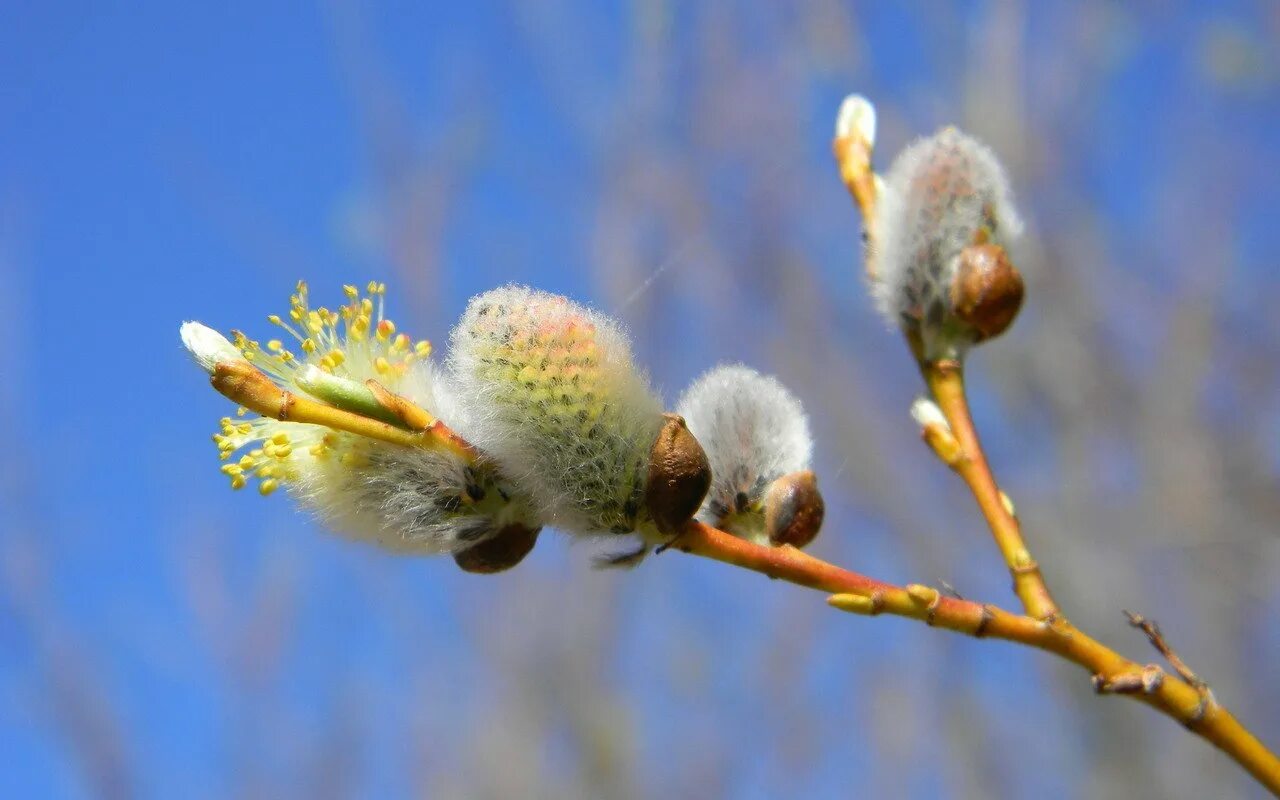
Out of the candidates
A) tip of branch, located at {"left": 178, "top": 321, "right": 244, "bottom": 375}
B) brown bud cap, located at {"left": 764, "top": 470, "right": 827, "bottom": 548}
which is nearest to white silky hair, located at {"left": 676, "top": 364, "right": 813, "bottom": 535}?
brown bud cap, located at {"left": 764, "top": 470, "right": 827, "bottom": 548}

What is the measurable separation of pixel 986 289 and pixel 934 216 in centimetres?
12

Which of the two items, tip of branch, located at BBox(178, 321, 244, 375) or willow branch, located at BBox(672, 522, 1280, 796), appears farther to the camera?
willow branch, located at BBox(672, 522, 1280, 796)

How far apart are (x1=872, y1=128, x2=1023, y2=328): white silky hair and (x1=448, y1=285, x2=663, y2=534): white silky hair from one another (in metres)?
0.57

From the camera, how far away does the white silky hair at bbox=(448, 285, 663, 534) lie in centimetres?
103

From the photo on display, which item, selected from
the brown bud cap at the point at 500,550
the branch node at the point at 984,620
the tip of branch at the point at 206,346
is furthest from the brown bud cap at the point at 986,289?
the tip of branch at the point at 206,346

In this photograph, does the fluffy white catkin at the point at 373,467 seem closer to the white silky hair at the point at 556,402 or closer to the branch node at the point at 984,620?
the white silky hair at the point at 556,402

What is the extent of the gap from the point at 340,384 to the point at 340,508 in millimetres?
147

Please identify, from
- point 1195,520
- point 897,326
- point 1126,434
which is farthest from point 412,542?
point 1126,434

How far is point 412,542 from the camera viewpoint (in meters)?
1.13

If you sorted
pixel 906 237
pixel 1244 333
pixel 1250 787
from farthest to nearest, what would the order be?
pixel 1244 333 → pixel 1250 787 → pixel 906 237

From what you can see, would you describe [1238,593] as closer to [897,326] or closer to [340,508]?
[897,326]

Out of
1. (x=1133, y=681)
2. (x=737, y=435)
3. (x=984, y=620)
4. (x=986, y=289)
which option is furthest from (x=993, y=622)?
(x=986, y=289)

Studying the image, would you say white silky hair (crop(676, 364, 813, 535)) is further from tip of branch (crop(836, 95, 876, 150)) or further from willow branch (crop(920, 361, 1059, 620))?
tip of branch (crop(836, 95, 876, 150))

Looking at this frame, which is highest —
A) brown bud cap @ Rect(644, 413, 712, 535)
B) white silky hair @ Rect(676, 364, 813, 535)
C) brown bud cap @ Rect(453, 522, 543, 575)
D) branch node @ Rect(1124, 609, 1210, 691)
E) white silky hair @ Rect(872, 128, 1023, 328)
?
white silky hair @ Rect(872, 128, 1023, 328)
